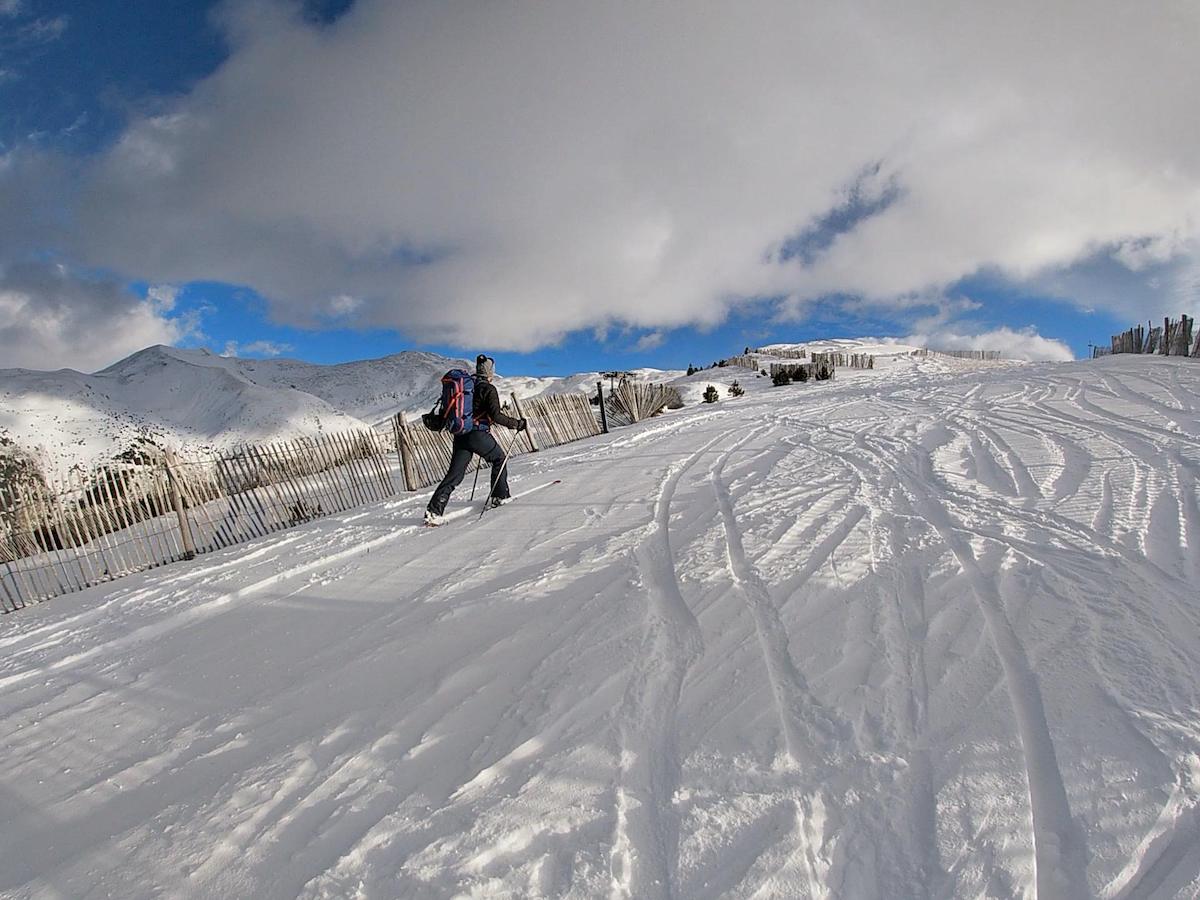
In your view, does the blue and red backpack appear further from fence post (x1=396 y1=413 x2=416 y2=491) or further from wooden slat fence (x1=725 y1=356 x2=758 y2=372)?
wooden slat fence (x1=725 y1=356 x2=758 y2=372)

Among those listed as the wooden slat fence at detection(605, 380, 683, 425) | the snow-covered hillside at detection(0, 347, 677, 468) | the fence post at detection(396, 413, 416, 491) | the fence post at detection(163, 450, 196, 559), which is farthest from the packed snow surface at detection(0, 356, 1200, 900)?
the snow-covered hillside at detection(0, 347, 677, 468)

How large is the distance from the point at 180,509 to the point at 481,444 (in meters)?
4.42

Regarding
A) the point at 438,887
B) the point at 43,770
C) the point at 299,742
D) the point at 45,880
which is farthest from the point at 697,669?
the point at 43,770

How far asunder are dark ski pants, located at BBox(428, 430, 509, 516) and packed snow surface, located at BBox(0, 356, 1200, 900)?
4.05 ft

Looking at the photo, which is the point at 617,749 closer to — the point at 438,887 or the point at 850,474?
the point at 438,887

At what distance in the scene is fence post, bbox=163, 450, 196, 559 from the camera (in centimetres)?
718

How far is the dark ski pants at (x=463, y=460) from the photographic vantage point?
6.19 meters

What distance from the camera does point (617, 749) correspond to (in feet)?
6.88

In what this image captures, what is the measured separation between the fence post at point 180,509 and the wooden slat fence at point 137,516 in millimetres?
14

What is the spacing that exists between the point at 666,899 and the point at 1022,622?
2.22 metres

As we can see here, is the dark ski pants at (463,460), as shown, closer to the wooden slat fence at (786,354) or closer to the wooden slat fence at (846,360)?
the wooden slat fence at (846,360)

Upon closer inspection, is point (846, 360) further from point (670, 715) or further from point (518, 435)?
point (670, 715)

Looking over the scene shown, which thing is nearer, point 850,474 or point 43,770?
point 43,770

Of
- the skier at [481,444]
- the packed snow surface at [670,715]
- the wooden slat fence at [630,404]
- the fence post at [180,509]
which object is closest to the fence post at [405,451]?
the fence post at [180,509]
